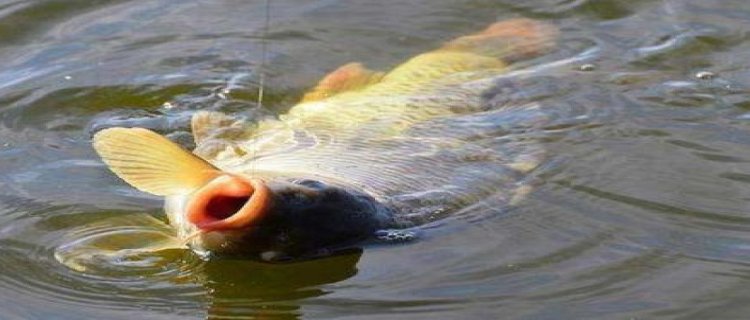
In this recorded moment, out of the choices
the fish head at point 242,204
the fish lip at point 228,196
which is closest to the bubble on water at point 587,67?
the fish head at point 242,204

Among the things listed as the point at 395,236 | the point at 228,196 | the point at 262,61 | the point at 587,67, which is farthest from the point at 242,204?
the point at 587,67

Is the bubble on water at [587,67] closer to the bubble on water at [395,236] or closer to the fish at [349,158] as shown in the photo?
the fish at [349,158]

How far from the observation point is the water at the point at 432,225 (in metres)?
4.15

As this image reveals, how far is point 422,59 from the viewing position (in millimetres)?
6043

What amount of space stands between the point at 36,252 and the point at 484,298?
122 centimetres

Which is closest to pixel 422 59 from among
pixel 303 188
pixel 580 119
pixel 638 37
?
pixel 580 119

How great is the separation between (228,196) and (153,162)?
0.40 meters

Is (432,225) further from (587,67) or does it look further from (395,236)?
(587,67)

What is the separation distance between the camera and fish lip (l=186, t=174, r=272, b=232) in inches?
144

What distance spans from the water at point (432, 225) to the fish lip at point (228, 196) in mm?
409

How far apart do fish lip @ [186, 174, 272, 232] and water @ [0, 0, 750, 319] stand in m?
0.41

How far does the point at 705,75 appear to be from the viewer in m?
6.12

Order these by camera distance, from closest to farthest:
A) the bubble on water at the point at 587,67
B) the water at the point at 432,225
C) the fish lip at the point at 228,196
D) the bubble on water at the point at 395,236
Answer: the fish lip at the point at 228,196 < the water at the point at 432,225 < the bubble on water at the point at 395,236 < the bubble on water at the point at 587,67

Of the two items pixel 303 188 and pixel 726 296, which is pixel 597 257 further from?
pixel 303 188
